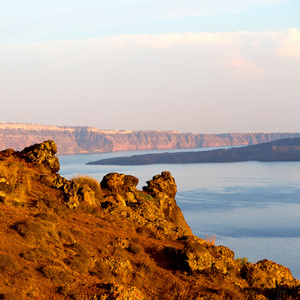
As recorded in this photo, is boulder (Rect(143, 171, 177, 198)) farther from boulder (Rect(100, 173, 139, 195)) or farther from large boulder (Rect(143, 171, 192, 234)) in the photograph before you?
boulder (Rect(100, 173, 139, 195))

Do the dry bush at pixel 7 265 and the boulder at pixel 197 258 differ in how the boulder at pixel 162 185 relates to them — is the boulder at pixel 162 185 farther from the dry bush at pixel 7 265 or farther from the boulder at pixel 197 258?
the dry bush at pixel 7 265

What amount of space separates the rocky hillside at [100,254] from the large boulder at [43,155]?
3.37 feet

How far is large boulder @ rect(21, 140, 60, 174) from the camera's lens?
19703mm

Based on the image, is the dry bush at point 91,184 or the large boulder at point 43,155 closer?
the dry bush at point 91,184

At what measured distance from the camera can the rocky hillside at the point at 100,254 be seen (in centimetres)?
1009

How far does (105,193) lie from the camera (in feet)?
63.6

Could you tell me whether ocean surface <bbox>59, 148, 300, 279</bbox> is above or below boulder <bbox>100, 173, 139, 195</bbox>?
below

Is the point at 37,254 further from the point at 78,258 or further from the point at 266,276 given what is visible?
the point at 266,276

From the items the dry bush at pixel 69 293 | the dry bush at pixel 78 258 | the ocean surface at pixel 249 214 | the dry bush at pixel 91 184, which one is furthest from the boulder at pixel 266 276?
the ocean surface at pixel 249 214

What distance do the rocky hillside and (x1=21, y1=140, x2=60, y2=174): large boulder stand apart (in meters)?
1.03

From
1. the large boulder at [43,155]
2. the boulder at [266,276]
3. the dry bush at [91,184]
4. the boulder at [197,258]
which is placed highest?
the large boulder at [43,155]

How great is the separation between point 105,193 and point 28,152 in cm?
415

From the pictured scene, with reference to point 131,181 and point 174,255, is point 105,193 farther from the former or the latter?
point 174,255

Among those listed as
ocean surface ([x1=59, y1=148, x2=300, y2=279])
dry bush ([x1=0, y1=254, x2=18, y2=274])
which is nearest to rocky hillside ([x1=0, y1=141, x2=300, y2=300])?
dry bush ([x1=0, y1=254, x2=18, y2=274])
